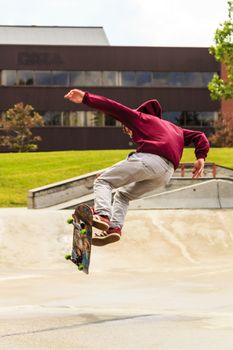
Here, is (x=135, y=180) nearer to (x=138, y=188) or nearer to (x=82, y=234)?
(x=138, y=188)

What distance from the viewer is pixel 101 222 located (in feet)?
29.9

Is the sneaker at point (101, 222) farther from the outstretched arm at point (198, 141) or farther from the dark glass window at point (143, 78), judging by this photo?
the dark glass window at point (143, 78)

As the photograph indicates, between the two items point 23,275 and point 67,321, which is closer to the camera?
point 67,321

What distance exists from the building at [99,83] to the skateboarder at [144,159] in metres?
53.3

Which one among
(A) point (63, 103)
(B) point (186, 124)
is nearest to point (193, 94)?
(B) point (186, 124)

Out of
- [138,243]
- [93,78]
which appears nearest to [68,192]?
[138,243]

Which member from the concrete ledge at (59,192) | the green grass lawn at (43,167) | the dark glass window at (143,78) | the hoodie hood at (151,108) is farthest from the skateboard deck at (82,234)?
the dark glass window at (143,78)

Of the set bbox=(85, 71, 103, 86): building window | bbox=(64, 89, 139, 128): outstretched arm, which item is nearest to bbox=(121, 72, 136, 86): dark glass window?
bbox=(85, 71, 103, 86): building window

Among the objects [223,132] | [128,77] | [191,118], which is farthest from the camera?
[191,118]

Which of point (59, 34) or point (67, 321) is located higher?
point (59, 34)

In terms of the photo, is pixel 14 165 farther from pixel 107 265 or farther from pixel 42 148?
pixel 42 148

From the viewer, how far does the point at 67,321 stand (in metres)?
9.55

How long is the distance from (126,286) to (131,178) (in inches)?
228

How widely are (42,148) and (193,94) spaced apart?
13.8 meters
